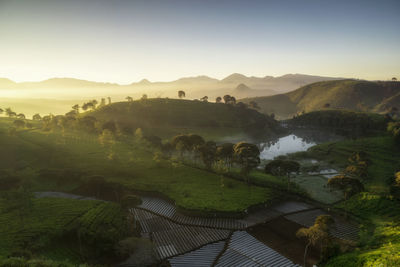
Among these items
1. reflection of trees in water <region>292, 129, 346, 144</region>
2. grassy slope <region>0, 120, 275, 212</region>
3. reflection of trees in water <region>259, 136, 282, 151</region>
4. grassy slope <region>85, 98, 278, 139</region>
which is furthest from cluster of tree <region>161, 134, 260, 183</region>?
reflection of trees in water <region>292, 129, 346, 144</region>

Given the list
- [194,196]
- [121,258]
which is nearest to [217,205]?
[194,196]

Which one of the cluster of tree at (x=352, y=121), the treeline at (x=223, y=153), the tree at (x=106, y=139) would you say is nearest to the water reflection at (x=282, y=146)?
the treeline at (x=223, y=153)

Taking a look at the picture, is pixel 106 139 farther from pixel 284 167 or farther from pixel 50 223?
pixel 284 167

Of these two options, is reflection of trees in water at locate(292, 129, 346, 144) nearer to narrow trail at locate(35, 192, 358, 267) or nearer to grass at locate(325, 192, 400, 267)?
grass at locate(325, 192, 400, 267)

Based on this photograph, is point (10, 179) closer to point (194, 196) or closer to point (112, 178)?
point (112, 178)

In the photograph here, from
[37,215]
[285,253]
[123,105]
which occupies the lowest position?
[285,253]

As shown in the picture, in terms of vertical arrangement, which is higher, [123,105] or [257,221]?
[123,105]
